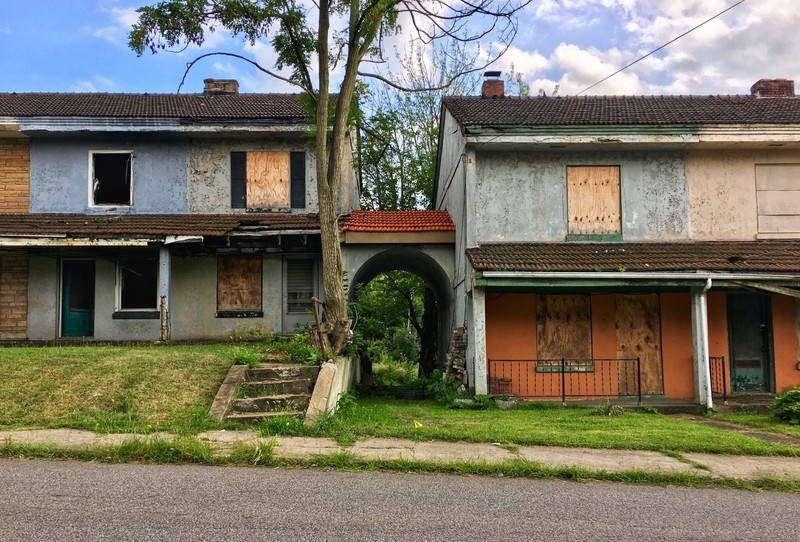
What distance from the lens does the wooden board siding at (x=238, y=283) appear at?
15797 millimetres

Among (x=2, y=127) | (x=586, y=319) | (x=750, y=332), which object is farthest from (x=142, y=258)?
(x=750, y=332)

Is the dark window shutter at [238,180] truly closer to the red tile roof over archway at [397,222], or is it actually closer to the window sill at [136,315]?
the red tile roof over archway at [397,222]

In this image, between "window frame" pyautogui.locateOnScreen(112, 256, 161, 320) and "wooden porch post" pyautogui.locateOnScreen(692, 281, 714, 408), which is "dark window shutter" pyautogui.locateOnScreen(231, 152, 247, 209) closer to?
"window frame" pyautogui.locateOnScreen(112, 256, 161, 320)

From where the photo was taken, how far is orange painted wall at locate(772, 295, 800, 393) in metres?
13.1

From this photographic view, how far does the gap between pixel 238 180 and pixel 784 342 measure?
557 inches

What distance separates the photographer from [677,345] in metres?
13.2

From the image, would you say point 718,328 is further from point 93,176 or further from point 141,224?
point 93,176

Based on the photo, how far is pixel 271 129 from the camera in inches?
608

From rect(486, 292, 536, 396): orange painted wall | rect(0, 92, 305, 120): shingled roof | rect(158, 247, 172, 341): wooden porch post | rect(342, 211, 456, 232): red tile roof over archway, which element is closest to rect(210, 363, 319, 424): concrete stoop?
rect(486, 292, 536, 396): orange painted wall

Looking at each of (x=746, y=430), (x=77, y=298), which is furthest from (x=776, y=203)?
(x=77, y=298)

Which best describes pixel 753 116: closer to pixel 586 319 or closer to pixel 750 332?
pixel 750 332

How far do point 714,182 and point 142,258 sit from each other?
48.5 feet

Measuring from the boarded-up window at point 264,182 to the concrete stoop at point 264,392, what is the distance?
7.03m

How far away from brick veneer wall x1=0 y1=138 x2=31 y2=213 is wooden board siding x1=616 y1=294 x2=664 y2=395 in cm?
1566
